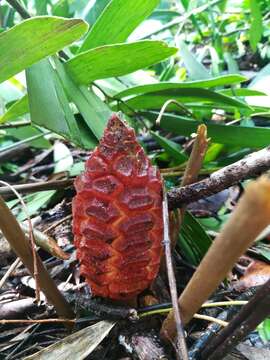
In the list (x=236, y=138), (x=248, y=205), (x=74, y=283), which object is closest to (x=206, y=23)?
(x=236, y=138)

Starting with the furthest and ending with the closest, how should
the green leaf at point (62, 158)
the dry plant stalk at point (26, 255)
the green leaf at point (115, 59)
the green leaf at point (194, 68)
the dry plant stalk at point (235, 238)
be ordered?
the green leaf at point (62, 158), the green leaf at point (194, 68), the green leaf at point (115, 59), the dry plant stalk at point (26, 255), the dry plant stalk at point (235, 238)

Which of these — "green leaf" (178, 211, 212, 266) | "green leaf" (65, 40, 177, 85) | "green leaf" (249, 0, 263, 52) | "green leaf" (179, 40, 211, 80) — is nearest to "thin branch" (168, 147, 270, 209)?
"green leaf" (178, 211, 212, 266)

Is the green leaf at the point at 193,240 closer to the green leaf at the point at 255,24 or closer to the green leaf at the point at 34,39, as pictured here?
the green leaf at the point at 34,39

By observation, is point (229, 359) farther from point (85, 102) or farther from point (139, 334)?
point (85, 102)

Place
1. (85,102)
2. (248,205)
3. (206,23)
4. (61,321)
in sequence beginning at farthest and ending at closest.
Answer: (206,23), (85,102), (61,321), (248,205)

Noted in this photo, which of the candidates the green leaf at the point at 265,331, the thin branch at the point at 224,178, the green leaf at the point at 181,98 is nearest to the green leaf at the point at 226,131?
the green leaf at the point at 181,98

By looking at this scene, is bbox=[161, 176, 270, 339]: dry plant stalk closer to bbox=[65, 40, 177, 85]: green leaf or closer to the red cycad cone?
the red cycad cone

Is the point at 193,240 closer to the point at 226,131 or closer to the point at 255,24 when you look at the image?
the point at 226,131
